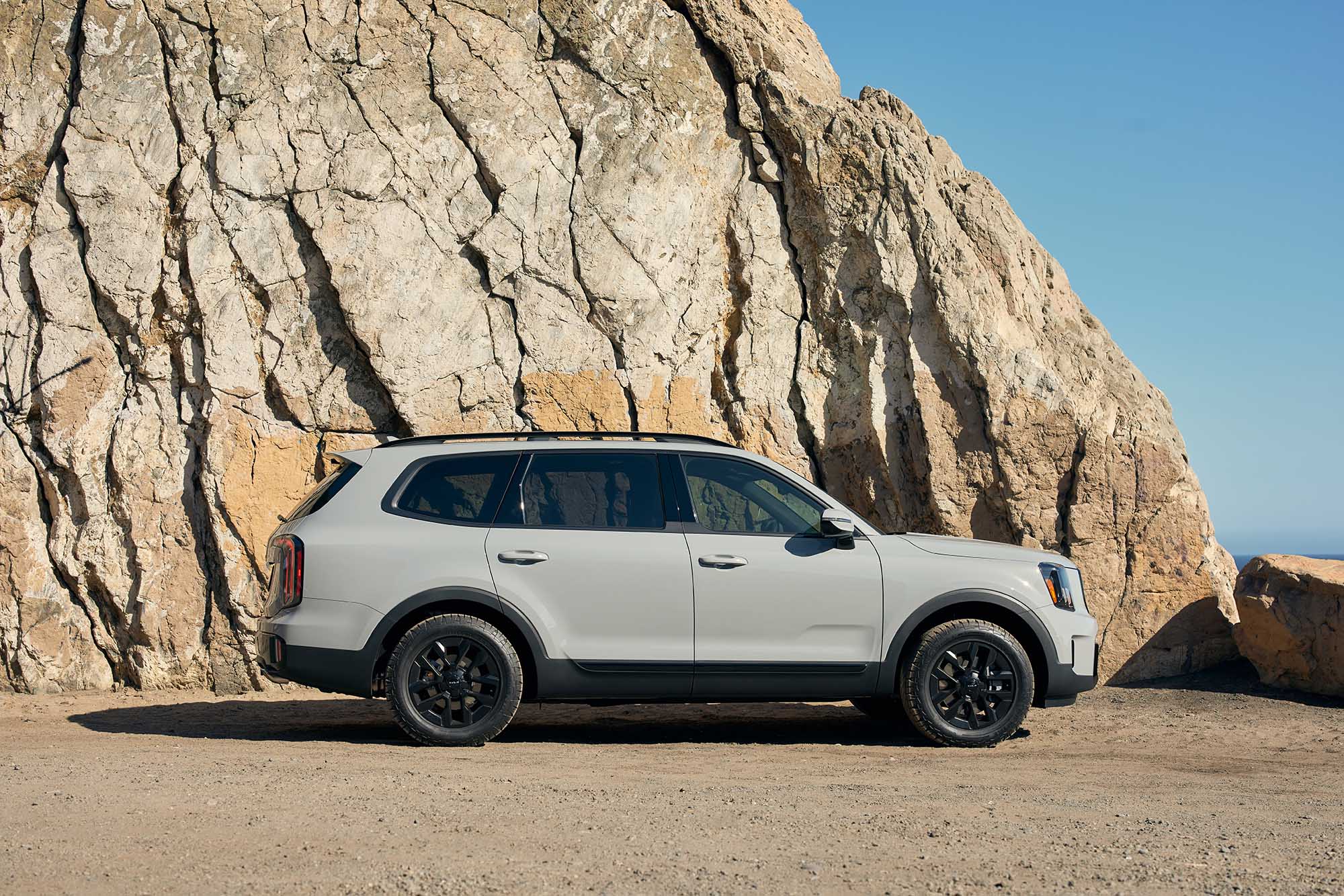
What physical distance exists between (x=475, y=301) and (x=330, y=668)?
14.7 feet

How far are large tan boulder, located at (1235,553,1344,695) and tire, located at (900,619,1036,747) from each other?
3253mm

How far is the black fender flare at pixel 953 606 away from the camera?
23.4 feet

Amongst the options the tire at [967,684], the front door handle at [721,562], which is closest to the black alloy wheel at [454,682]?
the front door handle at [721,562]

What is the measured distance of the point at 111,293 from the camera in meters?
10.2

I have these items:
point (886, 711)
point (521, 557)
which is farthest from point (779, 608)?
point (886, 711)

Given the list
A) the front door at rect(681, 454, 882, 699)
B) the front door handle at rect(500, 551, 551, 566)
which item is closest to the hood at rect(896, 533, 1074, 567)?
the front door at rect(681, 454, 882, 699)

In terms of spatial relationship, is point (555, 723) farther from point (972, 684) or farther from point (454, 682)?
point (972, 684)

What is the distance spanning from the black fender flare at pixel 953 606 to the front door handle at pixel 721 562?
1.02 m

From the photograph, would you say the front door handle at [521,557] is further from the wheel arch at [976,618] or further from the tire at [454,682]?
the wheel arch at [976,618]

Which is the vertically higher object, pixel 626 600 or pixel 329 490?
pixel 329 490

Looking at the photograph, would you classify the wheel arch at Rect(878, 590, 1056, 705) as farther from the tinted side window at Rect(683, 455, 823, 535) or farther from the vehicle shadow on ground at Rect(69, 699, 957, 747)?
the tinted side window at Rect(683, 455, 823, 535)

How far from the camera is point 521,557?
23.0 ft

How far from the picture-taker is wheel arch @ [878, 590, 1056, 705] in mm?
7137

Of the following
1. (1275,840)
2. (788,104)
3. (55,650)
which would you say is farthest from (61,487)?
(1275,840)
